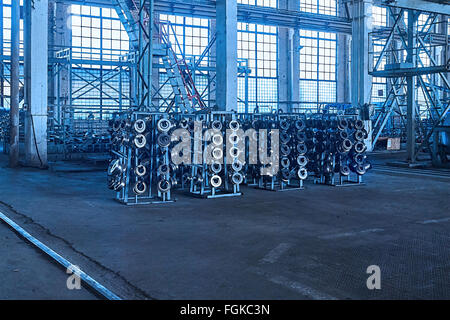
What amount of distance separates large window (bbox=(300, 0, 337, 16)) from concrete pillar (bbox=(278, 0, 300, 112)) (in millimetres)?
816

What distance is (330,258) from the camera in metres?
5.88

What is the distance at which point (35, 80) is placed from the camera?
16.7 meters

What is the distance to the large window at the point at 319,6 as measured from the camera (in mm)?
34938

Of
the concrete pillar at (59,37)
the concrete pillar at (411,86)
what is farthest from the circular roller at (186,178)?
the concrete pillar at (59,37)

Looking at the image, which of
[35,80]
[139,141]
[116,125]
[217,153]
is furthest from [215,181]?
[35,80]

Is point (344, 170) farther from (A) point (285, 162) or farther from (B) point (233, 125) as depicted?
(B) point (233, 125)

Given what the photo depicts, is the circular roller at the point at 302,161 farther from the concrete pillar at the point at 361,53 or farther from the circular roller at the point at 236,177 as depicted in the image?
the concrete pillar at the point at 361,53

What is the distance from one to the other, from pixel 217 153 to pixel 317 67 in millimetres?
27285

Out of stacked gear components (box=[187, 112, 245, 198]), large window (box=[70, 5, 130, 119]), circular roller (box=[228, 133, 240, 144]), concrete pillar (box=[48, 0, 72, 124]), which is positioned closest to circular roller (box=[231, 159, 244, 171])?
stacked gear components (box=[187, 112, 245, 198])

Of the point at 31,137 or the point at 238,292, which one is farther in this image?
the point at 31,137

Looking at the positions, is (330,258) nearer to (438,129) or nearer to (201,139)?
(201,139)
